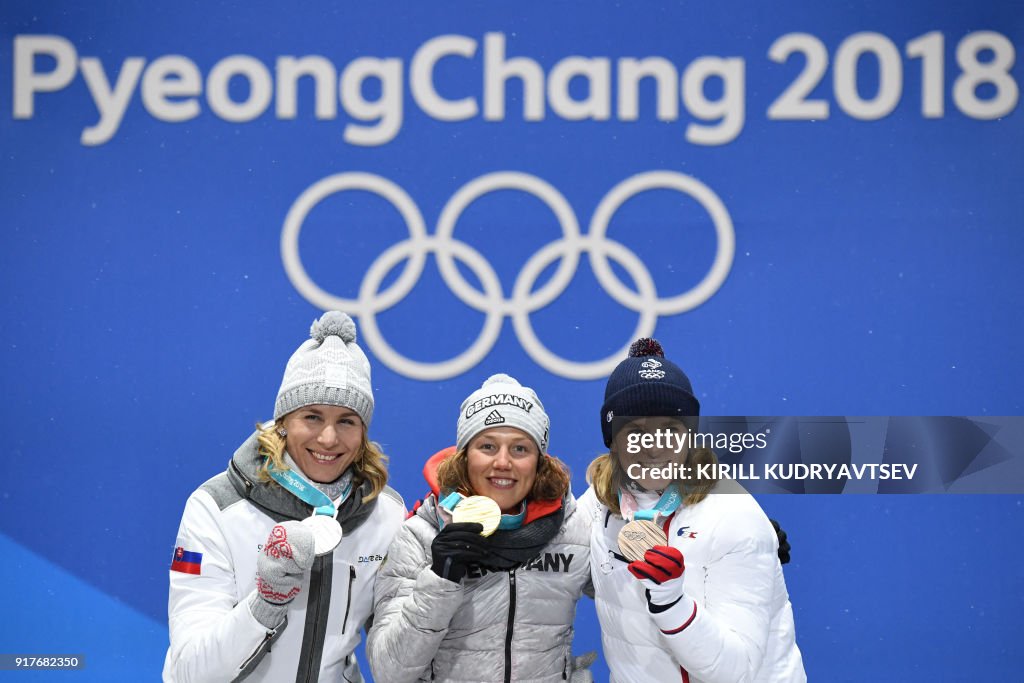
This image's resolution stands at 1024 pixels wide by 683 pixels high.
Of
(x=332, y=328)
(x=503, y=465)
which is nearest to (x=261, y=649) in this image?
(x=503, y=465)

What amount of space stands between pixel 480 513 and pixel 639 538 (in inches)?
17.7

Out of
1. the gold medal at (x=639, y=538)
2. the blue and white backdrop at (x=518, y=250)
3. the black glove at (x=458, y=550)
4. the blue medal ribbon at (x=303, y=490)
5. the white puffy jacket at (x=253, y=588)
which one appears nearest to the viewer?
the gold medal at (x=639, y=538)

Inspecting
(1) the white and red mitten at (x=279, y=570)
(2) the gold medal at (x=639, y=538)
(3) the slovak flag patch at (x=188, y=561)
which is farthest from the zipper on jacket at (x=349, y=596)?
(2) the gold medal at (x=639, y=538)

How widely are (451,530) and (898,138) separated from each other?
9.67 ft

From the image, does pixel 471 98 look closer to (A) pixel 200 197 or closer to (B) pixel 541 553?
(A) pixel 200 197

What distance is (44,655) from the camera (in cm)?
461

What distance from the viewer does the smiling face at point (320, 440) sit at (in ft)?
9.99

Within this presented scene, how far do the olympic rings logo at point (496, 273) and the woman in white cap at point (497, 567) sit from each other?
1.48m

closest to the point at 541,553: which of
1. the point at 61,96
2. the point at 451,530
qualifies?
the point at 451,530

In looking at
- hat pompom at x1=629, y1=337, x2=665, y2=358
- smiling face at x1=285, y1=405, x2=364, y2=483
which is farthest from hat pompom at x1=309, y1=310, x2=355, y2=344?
hat pompom at x1=629, y1=337, x2=665, y2=358

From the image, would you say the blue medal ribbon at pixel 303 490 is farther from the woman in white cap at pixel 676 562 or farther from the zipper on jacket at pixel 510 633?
the woman in white cap at pixel 676 562

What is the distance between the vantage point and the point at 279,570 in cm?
268

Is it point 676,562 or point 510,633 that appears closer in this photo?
point 676,562

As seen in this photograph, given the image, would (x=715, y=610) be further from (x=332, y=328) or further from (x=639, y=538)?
(x=332, y=328)
